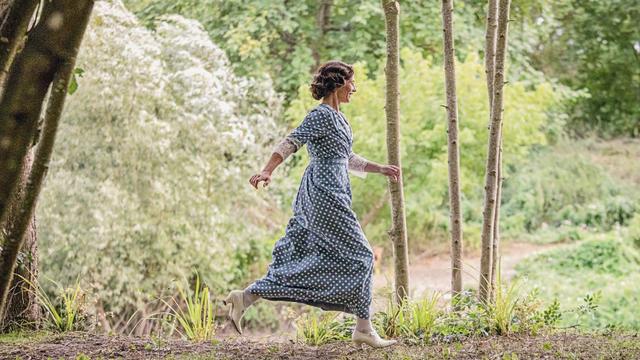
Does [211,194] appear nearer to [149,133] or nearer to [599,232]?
[149,133]

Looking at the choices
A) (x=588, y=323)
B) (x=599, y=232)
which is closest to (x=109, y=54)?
(x=588, y=323)

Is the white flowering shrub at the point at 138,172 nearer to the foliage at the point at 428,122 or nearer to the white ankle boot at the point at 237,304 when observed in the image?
the foliage at the point at 428,122

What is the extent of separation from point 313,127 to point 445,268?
322 inches

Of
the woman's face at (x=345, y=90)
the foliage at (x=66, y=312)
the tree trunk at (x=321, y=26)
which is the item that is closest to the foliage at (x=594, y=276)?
the tree trunk at (x=321, y=26)

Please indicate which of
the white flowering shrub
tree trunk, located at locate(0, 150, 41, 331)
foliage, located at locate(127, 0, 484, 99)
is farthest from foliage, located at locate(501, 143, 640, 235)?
tree trunk, located at locate(0, 150, 41, 331)

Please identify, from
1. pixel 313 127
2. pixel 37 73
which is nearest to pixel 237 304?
pixel 313 127

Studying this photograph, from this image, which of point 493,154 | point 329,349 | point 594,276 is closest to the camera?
point 329,349

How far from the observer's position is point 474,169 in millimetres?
11031

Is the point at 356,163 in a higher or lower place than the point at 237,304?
higher

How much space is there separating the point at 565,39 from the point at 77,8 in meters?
16.5

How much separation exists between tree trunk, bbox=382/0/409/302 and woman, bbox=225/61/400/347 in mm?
604

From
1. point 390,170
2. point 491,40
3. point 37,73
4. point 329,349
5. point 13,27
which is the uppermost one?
point 491,40

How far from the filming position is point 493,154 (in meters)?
4.69

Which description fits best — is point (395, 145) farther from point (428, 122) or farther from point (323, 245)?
point (428, 122)
